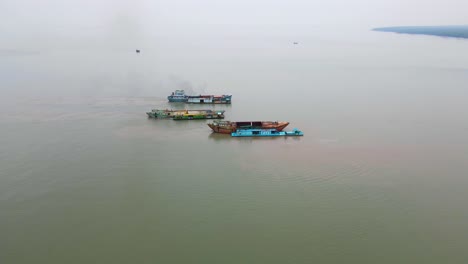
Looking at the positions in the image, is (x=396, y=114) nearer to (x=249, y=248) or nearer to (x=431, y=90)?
(x=431, y=90)

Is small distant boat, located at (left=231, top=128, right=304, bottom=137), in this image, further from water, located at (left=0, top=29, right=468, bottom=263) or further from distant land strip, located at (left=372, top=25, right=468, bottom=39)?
distant land strip, located at (left=372, top=25, right=468, bottom=39)

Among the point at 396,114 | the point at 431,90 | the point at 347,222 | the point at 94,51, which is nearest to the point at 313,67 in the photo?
the point at 431,90

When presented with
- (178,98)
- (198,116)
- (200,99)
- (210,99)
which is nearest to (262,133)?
(198,116)

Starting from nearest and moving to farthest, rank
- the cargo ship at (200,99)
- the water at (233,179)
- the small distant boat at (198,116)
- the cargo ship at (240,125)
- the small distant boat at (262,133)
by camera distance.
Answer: the water at (233,179) < the small distant boat at (262,133) < the cargo ship at (240,125) < the small distant boat at (198,116) < the cargo ship at (200,99)

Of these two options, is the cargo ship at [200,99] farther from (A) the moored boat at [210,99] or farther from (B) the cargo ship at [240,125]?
(B) the cargo ship at [240,125]

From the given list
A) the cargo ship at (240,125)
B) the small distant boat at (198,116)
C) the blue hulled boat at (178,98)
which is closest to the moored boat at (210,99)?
the blue hulled boat at (178,98)

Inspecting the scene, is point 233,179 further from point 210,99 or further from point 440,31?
point 440,31

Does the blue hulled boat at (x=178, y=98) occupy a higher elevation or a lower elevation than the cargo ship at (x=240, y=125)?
higher
